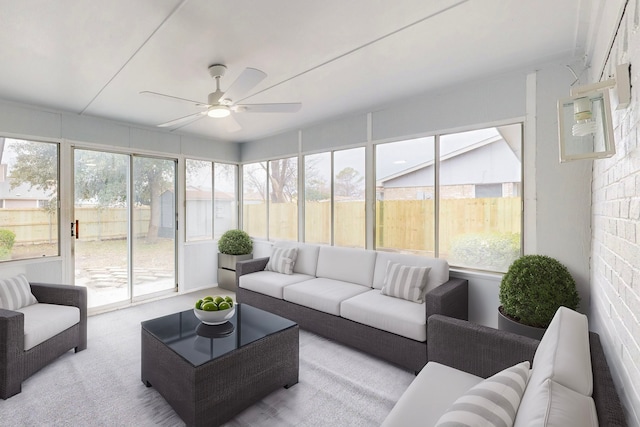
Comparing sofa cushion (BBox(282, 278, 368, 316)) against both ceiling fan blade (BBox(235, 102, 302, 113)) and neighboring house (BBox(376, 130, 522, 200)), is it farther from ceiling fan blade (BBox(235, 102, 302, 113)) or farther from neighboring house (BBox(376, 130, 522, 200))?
ceiling fan blade (BBox(235, 102, 302, 113))

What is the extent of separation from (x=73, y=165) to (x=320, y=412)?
164 inches

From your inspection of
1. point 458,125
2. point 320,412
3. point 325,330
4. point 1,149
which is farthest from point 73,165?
point 458,125

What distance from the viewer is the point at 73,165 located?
13.1ft

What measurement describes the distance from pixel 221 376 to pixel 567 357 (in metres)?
1.85

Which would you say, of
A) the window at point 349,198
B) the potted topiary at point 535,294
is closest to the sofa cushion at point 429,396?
the potted topiary at point 535,294

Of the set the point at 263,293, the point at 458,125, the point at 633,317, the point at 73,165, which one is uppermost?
the point at 458,125

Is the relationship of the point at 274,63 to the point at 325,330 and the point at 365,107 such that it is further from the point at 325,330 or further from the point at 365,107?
the point at 325,330

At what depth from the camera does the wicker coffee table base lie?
193cm

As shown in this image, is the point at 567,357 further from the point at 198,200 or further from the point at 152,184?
the point at 198,200

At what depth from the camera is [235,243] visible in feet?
17.5

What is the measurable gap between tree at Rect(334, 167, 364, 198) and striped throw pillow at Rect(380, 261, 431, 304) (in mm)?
1275

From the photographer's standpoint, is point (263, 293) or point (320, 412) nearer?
point (320, 412)

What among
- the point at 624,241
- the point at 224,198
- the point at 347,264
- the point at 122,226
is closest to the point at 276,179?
the point at 224,198

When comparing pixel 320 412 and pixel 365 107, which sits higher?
pixel 365 107
